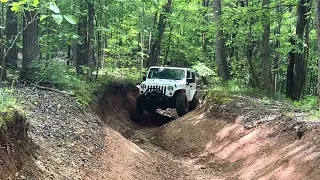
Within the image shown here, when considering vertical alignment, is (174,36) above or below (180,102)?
above

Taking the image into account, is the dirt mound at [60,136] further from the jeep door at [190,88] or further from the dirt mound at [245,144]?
the jeep door at [190,88]

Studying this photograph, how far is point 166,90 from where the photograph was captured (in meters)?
16.3

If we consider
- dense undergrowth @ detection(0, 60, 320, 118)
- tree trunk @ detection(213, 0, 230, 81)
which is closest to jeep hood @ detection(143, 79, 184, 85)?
dense undergrowth @ detection(0, 60, 320, 118)

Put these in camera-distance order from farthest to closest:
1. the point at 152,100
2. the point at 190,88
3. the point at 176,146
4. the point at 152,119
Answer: the point at 152,119 < the point at 190,88 < the point at 152,100 < the point at 176,146

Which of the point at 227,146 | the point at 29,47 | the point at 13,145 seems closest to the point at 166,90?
the point at 29,47

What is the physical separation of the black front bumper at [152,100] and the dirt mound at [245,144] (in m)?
1.95

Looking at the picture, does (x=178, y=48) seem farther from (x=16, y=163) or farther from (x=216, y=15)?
(x=16, y=163)

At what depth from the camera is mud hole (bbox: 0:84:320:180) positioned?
6.61m

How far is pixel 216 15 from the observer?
18.4 metres

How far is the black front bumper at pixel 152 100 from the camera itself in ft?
53.8

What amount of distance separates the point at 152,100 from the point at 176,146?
4.39 metres

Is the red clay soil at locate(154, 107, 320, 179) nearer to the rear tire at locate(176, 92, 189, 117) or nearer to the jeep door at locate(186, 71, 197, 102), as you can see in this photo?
the rear tire at locate(176, 92, 189, 117)

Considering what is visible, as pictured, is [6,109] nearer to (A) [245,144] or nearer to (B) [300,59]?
(A) [245,144]

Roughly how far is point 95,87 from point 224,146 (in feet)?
23.1
